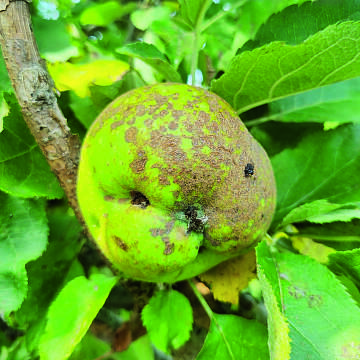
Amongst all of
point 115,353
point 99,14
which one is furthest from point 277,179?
point 99,14

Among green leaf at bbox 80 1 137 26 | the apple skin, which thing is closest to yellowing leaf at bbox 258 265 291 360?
the apple skin

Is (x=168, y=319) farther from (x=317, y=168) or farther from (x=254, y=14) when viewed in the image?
(x=254, y=14)

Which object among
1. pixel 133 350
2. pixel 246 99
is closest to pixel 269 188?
pixel 246 99

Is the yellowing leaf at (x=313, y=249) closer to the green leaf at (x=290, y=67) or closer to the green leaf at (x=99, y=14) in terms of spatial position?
the green leaf at (x=290, y=67)

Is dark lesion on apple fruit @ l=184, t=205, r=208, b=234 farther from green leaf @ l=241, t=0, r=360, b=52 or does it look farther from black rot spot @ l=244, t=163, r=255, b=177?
green leaf @ l=241, t=0, r=360, b=52

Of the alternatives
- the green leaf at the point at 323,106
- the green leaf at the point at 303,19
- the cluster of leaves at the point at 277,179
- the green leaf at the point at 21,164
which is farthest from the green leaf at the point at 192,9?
the green leaf at the point at 21,164
